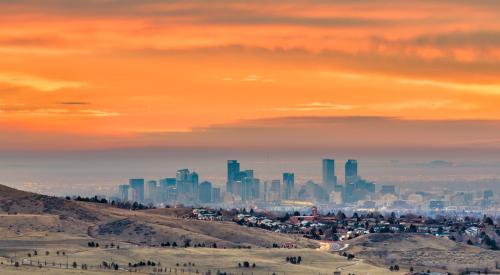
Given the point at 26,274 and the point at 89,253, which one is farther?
the point at 89,253

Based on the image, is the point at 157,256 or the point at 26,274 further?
the point at 157,256

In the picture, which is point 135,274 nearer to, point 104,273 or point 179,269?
point 104,273

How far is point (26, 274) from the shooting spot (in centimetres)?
15888

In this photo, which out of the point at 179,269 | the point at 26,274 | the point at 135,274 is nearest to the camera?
the point at 26,274

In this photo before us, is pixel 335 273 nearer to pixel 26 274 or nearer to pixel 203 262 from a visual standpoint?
pixel 203 262

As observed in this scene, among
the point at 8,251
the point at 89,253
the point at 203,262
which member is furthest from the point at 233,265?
the point at 8,251

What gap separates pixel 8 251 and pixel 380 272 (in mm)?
56374

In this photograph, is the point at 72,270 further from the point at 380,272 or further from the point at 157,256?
the point at 380,272

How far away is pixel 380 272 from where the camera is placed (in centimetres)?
19950

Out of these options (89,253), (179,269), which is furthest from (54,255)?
(179,269)

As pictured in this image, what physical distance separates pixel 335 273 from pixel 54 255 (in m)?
41.1

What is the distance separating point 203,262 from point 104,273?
3308 cm

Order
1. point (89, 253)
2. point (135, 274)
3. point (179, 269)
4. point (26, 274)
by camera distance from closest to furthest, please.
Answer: point (26, 274), point (135, 274), point (179, 269), point (89, 253)

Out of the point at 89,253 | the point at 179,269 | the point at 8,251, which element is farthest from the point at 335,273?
the point at 8,251
